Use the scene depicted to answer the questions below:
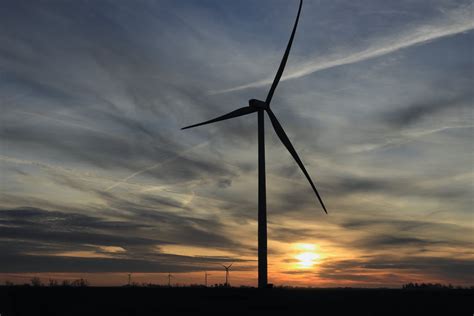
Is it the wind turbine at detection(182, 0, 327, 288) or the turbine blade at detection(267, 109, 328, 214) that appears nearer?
the wind turbine at detection(182, 0, 327, 288)

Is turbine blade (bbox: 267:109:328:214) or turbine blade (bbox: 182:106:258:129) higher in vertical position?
turbine blade (bbox: 182:106:258:129)

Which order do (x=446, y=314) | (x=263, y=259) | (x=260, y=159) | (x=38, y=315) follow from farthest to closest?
(x=260, y=159), (x=263, y=259), (x=446, y=314), (x=38, y=315)

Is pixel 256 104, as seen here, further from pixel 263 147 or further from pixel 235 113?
pixel 263 147

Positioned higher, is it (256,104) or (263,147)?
(256,104)

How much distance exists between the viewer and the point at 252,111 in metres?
82.4

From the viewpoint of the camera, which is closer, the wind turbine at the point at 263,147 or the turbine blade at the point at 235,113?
the wind turbine at the point at 263,147

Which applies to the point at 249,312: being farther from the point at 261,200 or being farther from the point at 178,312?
the point at 261,200

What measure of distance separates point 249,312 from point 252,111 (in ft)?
117

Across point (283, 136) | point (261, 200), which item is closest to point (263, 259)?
point (261, 200)

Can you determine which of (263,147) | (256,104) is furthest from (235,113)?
(263,147)

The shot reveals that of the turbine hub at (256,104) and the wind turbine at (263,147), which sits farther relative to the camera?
the turbine hub at (256,104)

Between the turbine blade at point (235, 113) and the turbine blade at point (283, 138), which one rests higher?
the turbine blade at point (235, 113)

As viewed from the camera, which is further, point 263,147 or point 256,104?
point 256,104

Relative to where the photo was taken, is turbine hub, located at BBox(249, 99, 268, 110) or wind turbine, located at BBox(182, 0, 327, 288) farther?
turbine hub, located at BBox(249, 99, 268, 110)
